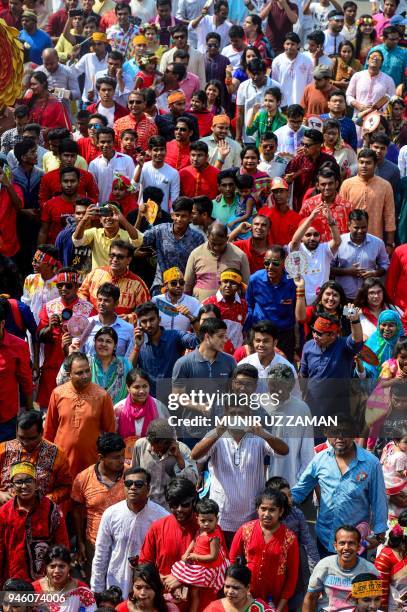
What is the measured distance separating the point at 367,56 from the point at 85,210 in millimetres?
5485

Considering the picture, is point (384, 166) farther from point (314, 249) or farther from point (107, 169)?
point (107, 169)

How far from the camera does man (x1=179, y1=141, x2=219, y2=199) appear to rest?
1461cm

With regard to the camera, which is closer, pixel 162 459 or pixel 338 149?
pixel 162 459

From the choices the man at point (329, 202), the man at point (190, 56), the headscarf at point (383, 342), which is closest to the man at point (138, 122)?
the man at point (190, 56)

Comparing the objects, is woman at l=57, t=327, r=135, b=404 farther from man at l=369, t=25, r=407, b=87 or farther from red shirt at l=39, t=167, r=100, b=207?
man at l=369, t=25, r=407, b=87

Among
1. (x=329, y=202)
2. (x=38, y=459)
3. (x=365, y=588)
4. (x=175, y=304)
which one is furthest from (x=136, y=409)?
(x=329, y=202)

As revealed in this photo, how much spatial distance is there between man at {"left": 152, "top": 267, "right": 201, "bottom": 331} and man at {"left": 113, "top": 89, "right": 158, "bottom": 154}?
3.41 meters

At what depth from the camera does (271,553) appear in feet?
32.7

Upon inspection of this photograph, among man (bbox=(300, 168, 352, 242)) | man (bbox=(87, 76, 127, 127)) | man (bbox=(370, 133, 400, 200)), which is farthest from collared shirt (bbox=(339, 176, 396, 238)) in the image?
man (bbox=(87, 76, 127, 127))

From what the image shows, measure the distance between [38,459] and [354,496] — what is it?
2.02m

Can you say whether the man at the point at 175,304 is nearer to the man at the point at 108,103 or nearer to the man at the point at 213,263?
the man at the point at 213,263

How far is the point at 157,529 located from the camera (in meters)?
10.1

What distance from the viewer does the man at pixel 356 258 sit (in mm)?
13328

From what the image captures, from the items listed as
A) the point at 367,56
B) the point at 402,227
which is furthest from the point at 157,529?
the point at 367,56
